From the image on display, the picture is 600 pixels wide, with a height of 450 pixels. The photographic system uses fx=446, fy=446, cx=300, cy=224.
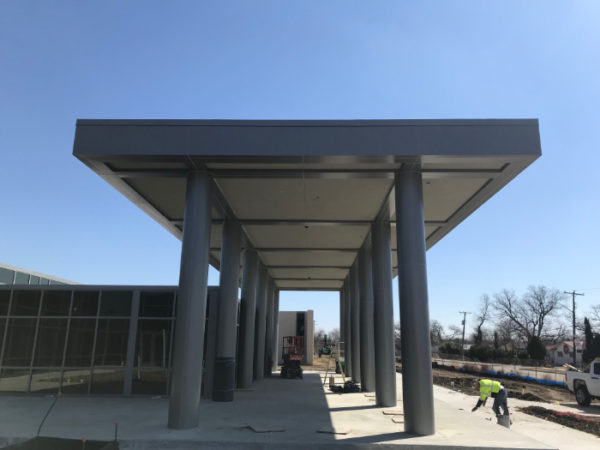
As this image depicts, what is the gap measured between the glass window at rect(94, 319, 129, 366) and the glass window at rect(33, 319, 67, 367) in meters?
1.40

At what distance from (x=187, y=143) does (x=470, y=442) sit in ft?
30.8

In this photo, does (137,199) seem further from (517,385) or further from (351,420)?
(517,385)

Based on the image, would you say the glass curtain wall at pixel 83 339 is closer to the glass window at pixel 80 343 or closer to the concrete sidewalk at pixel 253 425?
the glass window at pixel 80 343

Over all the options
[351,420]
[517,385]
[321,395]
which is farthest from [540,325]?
[351,420]

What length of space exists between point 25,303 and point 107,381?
15.2 ft

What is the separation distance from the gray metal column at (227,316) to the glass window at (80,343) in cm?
503

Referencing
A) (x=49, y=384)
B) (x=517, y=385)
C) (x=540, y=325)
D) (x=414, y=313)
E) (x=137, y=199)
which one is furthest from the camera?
(x=540, y=325)

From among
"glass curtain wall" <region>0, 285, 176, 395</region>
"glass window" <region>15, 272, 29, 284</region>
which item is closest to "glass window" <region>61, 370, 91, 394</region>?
"glass curtain wall" <region>0, 285, 176, 395</region>

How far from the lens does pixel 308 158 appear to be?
1127 centimetres

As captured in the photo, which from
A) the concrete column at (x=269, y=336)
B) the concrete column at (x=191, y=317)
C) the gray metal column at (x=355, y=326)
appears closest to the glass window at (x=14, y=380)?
the concrete column at (x=191, y=317)

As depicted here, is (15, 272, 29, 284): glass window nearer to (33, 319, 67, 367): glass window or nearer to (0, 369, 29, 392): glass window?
(0, 369, 29, 392): glass window

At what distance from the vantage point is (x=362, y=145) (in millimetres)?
11117

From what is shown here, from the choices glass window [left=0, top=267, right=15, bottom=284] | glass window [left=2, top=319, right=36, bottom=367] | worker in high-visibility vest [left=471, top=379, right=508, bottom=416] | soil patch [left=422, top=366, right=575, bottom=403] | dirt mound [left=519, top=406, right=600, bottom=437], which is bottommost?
soil patch [left=422, top=366, right=575, bottom=403]

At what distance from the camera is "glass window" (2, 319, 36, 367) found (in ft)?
56.1
